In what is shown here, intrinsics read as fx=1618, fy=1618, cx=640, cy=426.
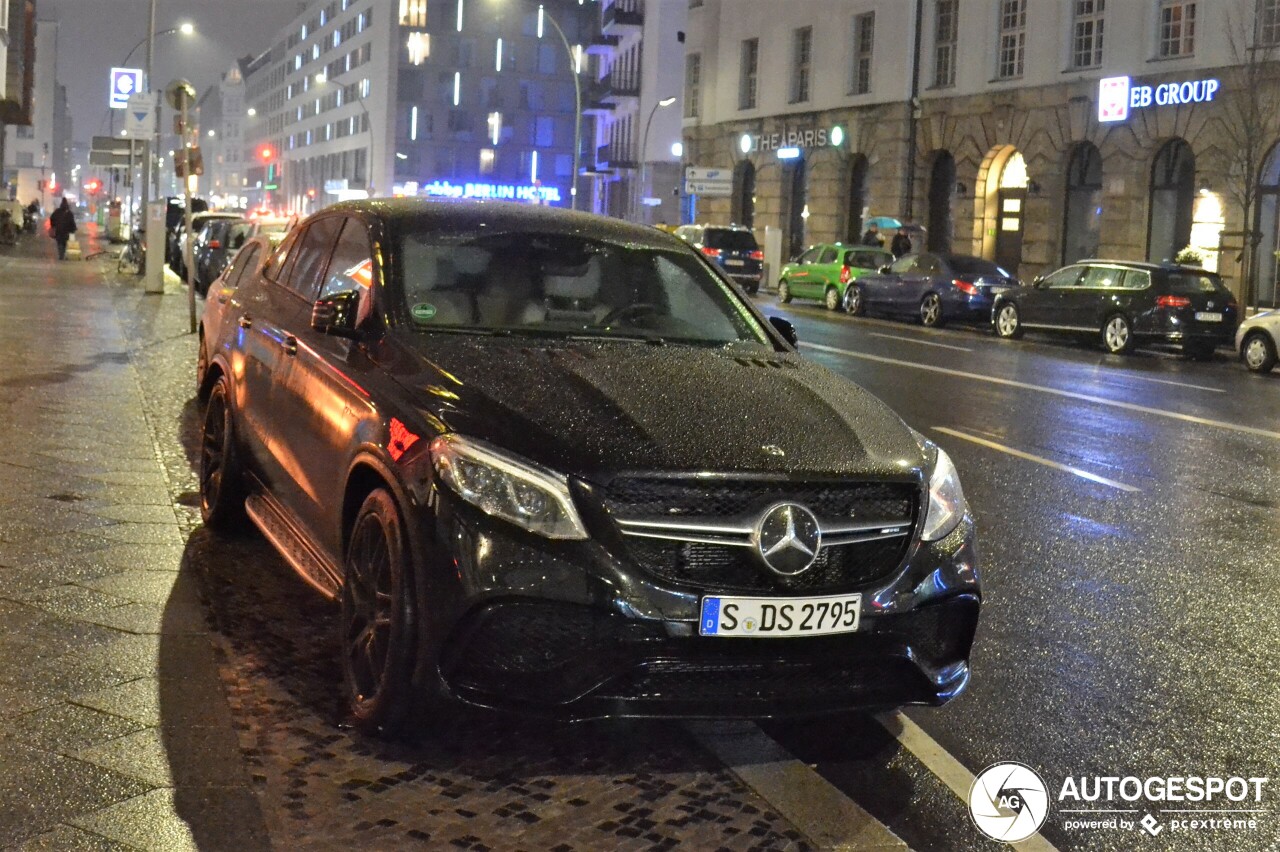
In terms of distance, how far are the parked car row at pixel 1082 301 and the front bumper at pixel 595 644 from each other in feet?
63.0

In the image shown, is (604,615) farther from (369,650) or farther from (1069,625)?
(1069,625)

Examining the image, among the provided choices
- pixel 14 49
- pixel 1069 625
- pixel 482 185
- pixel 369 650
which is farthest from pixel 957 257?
pixel 482 185

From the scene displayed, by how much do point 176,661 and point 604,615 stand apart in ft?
6.34

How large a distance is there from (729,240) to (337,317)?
3597cm

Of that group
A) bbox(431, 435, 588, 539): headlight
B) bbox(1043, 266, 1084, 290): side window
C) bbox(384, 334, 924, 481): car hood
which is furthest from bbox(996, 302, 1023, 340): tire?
bbox(431, 435, 588, 539): headlight

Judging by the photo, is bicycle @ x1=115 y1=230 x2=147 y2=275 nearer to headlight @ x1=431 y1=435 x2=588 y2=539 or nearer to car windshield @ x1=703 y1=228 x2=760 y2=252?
car windshield @ x1=703 y1=228 x2=760 y2=252

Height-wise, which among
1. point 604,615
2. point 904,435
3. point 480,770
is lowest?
point 480,770

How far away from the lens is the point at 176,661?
5.51 metres

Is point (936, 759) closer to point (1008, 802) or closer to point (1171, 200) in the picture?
point (1008, 802)

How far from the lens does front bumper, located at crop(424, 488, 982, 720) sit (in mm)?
4305

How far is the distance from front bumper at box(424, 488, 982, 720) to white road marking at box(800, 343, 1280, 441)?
10125 millimetres

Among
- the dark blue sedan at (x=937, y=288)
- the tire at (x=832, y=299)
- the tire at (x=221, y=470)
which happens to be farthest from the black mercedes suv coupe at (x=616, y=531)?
the tire at (x=832, y=299)

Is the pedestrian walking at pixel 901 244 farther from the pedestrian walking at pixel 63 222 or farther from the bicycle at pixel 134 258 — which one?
the pedestrian walking at pixel 63 222

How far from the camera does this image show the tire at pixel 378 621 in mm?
4539
